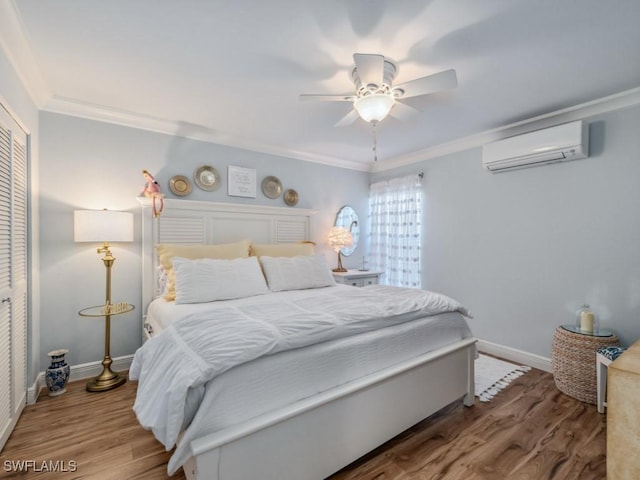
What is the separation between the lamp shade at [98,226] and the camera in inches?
93.9

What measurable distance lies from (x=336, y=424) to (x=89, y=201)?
9.03ft

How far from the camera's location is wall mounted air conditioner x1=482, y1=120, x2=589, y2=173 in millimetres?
2506

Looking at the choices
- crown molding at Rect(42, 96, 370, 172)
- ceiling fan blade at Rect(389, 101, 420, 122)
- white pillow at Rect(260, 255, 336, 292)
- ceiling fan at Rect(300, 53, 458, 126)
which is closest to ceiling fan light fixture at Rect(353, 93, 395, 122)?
ceiling fan at Rect(300, 53, 458, 126)

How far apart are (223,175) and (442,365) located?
9.34ft

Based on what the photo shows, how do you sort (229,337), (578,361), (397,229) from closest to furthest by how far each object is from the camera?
(229,337) → (578,361) → (397,229)

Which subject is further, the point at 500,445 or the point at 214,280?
the point at 214,280

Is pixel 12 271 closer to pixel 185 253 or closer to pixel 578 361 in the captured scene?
pixel 185 253

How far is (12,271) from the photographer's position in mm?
1919

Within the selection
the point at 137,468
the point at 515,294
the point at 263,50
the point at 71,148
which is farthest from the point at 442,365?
the point at 71,148

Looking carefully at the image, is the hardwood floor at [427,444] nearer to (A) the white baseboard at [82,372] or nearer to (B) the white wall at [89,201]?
(A) the white baseboard at [82,372]

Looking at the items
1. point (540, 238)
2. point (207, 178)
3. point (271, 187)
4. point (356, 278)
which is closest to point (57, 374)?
point (207, 178)

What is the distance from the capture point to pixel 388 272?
14.1 feet

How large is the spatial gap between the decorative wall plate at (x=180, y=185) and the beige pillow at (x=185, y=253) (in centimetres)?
58

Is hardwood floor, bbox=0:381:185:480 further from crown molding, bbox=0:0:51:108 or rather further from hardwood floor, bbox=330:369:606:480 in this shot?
crown molding, bbox=0:0:51:108
